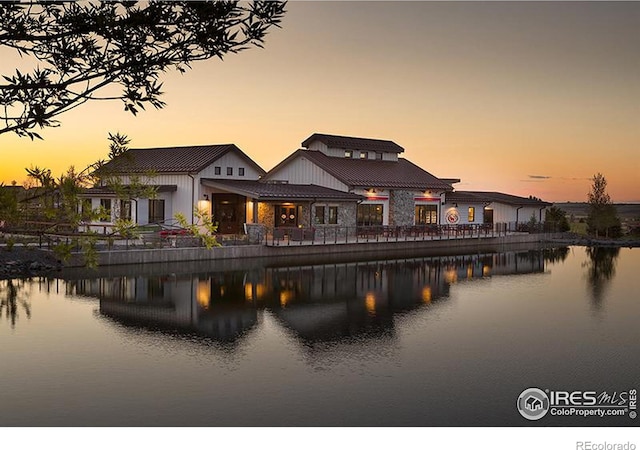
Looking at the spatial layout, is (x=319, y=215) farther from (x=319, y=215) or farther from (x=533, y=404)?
(x=533, y=404)

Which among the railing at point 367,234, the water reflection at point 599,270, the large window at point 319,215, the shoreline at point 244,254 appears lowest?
the water reflection at point 599,270

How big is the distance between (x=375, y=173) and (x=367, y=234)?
714cm

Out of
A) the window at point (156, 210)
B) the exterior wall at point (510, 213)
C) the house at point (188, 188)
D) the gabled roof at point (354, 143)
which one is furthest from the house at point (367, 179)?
the window at point (156, 210)

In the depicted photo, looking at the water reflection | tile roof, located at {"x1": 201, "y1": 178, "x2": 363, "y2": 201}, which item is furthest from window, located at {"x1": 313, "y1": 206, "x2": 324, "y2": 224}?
the water reflection

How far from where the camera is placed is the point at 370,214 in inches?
1743

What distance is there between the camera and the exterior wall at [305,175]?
144ft

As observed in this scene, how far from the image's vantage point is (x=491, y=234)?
49.8 meters

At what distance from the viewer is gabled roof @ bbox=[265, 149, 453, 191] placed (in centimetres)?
4403

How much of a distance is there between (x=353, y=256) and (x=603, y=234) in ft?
107

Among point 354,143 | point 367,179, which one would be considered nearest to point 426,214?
point 367,179

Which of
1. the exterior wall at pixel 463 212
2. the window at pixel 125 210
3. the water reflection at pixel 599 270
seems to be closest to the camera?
the water reflection at pixel 599 270

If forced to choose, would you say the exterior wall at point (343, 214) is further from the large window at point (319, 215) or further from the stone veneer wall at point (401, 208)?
the stone veneer wall at point (401, 208)

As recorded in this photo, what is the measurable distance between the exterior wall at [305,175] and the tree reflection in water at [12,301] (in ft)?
76.0

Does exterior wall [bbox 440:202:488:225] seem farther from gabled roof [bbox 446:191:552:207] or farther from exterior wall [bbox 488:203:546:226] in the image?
exterior wall [bbox 488:203:546:226]
